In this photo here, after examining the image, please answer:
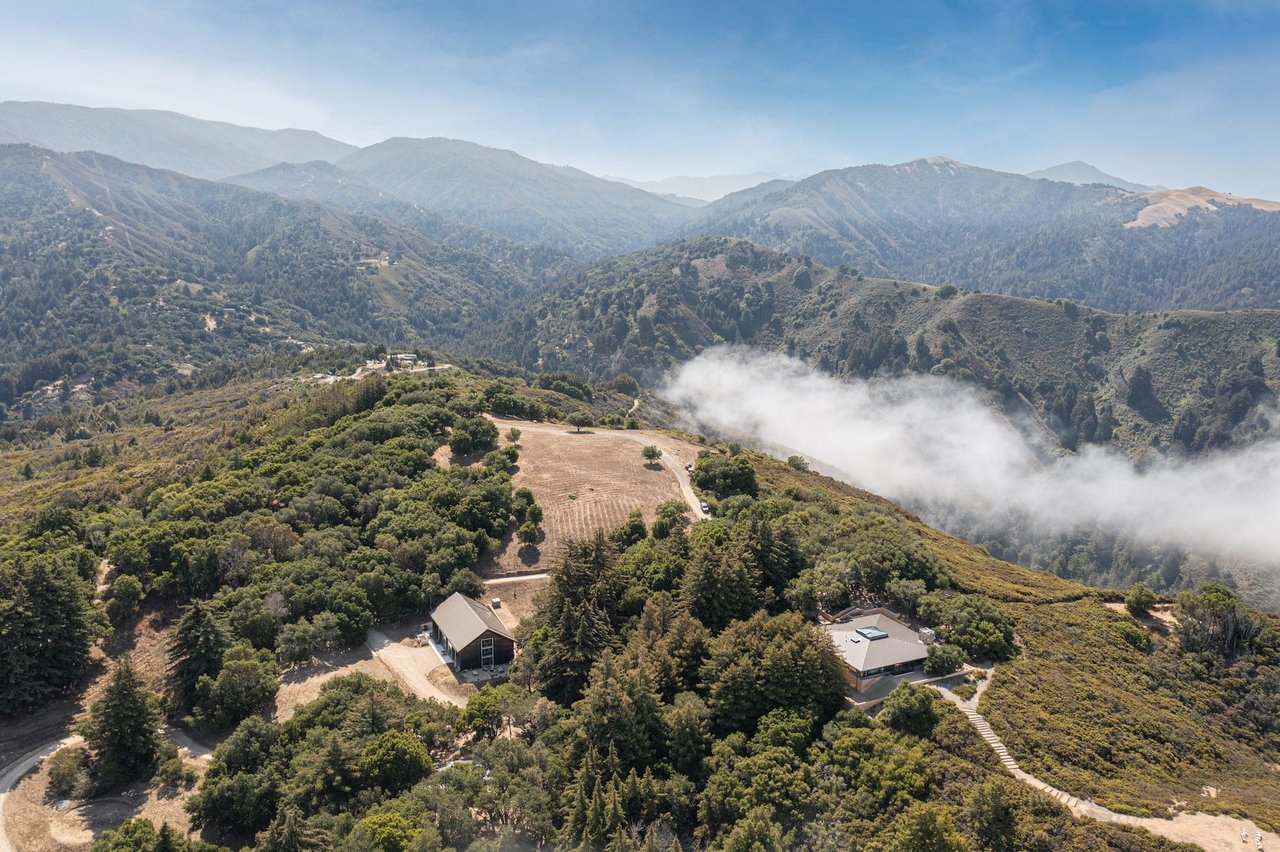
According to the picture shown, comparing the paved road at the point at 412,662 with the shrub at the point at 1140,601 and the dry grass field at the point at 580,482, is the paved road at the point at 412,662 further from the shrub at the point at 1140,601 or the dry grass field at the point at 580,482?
the shrub at the point at 1140,601

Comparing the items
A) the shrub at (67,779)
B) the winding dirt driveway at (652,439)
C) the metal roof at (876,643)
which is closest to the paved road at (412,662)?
the shrub at (67,779)

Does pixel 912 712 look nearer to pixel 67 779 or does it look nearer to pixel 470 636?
pixel 470 636

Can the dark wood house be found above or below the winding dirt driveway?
below

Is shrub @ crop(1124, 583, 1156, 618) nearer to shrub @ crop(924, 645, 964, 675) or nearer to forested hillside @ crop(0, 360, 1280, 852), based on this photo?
forested hillside @ crop(0, 360, 1280, 852)

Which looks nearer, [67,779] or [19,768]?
[67,779]

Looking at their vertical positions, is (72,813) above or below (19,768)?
below

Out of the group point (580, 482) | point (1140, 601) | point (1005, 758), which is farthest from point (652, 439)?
point (1005, 758)

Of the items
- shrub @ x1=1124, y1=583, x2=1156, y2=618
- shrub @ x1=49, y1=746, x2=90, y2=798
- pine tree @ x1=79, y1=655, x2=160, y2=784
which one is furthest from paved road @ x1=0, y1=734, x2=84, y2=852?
shrub @ x1=1124, y1=583, x2=1156, y2=618
